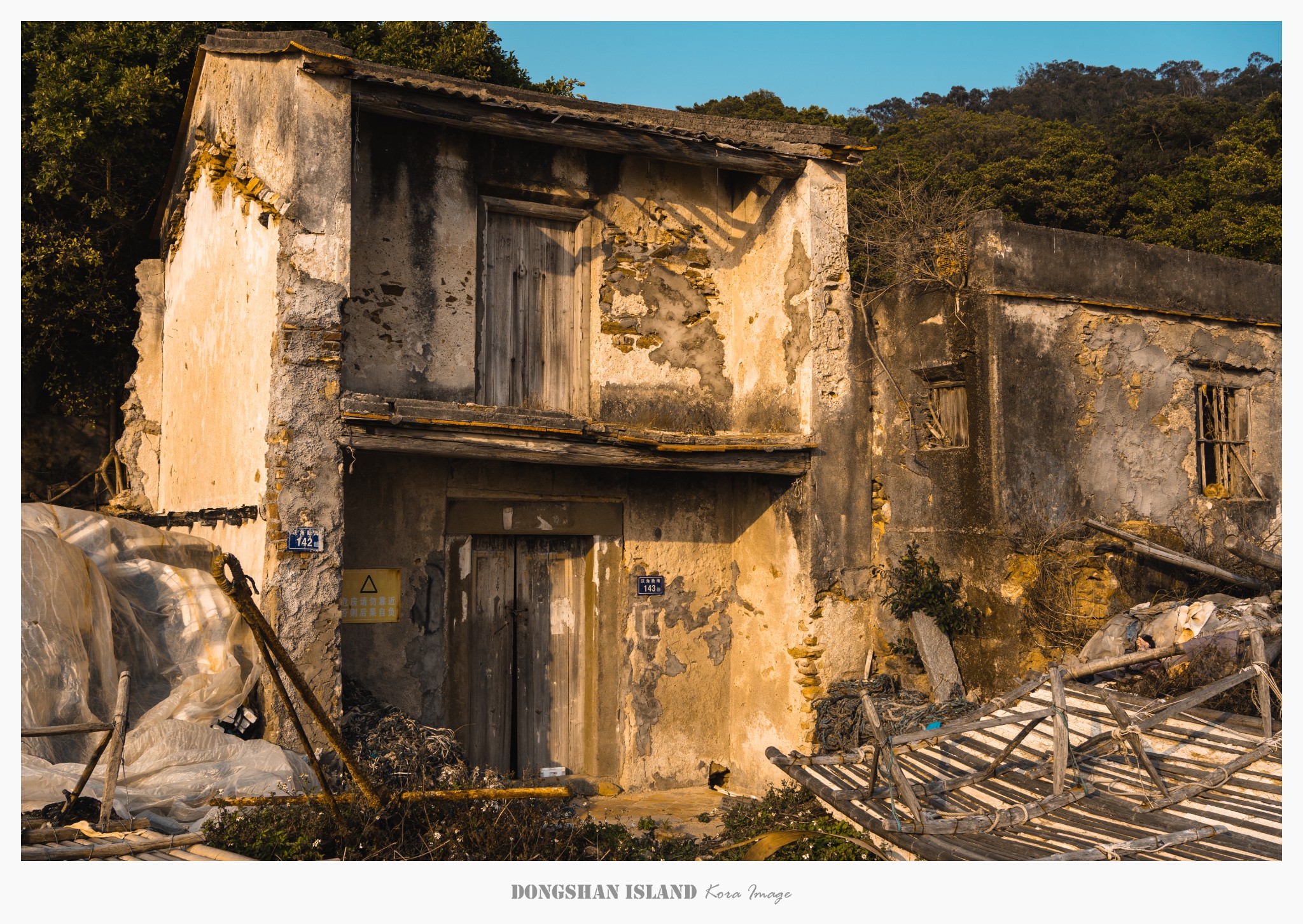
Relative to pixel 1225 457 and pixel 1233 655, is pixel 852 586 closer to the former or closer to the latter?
pixel 1233 655

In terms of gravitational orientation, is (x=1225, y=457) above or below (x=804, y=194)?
below

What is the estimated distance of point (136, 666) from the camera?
6.57 m

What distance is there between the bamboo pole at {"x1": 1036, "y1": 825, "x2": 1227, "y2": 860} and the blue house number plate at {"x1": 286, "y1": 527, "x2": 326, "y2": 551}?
478 centimetres

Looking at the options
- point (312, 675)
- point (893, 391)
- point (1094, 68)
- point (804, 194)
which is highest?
point (1094, 68)

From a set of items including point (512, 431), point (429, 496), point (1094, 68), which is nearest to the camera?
point (512, 431)

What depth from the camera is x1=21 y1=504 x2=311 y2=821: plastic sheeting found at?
5.68 metres

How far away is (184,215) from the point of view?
985cm

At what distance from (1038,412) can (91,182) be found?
1095 centimetres

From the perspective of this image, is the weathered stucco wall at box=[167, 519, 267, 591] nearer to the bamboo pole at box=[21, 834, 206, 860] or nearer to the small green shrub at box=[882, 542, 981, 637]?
the bamboo pole at box=[21, 834, 206, 860]

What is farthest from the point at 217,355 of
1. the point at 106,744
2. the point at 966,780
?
the point at 966,780

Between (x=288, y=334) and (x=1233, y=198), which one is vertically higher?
(x=1233, y=198)

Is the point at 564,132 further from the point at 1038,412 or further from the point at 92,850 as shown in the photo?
the point at 92,850

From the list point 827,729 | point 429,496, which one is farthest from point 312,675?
point 827,729

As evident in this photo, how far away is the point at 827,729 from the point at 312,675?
4283 millimetres
